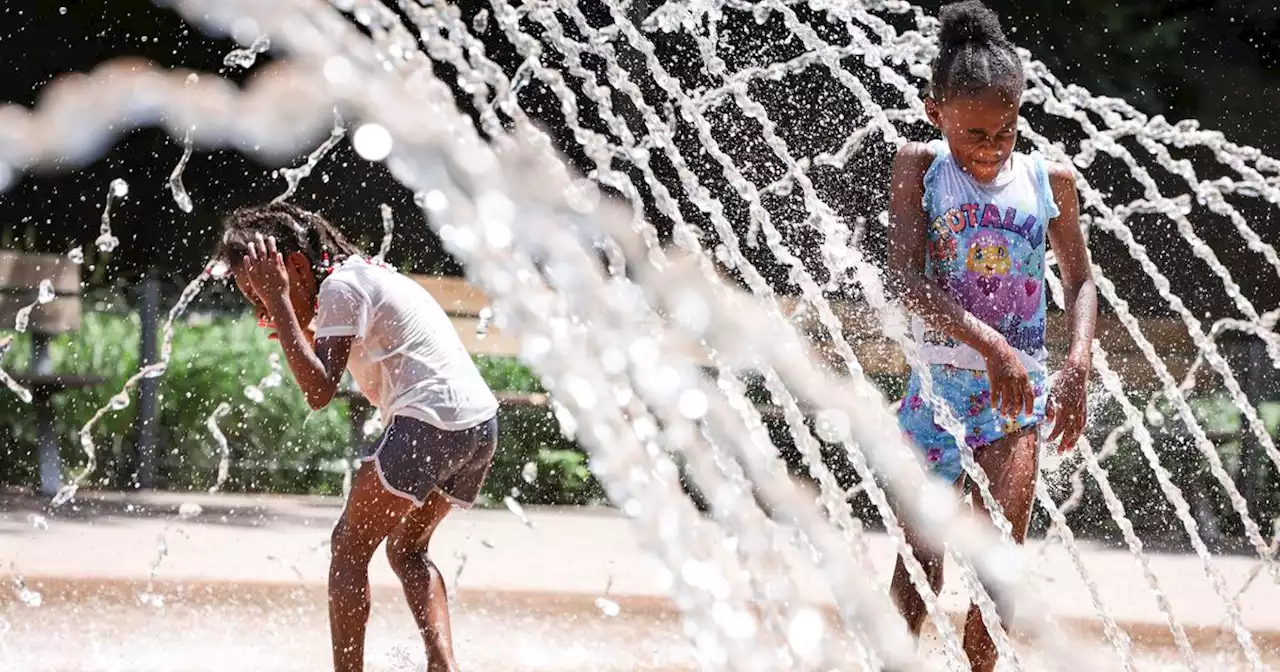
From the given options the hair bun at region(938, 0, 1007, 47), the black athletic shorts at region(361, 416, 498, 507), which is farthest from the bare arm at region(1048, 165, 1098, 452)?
the black athletic shorts at region(361, 416, 498, 507)

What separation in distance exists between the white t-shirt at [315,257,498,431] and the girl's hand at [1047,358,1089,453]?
1.14 metres

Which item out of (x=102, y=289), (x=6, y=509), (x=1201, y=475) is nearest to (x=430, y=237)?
(x=102, y=289)

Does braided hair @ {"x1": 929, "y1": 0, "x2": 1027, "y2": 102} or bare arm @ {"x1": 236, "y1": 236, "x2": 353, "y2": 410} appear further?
bare arm @ {"x1": 236, "y1": 236, "x2": 353, "y2": 410}

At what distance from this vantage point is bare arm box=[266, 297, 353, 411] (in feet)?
10.1

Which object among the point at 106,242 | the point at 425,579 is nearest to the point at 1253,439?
the point at 425,579

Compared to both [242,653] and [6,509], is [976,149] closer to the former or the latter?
[242,653]

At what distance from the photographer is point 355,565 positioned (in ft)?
10.2

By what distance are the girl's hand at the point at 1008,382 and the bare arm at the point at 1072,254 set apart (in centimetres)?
27

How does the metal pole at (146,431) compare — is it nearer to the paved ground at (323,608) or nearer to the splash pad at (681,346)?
the paved ground at (323,608)

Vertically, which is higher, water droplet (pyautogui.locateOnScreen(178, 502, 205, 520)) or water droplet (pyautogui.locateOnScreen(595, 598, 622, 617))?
water droplet (pyautogui.locateOnScreen(595, 598, 622, 617))

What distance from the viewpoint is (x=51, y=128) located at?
8.20 m

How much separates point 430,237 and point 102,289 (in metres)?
1.79

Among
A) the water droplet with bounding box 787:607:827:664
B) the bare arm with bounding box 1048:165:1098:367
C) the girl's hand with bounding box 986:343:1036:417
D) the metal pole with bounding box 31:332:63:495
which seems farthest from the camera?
the metal pole with bounding box 31:332:63:495

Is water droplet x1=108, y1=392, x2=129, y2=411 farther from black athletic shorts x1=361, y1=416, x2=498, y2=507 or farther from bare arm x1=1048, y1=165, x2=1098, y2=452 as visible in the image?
bare arm x1=1048, y1=165, x2=1098, y2=452
